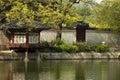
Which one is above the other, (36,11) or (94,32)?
(36,11)

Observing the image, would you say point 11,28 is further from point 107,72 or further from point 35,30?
point 107,72

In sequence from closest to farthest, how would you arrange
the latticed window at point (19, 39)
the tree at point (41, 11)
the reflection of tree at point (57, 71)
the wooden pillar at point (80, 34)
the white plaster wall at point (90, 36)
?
the reflection of tree at point (57, 71) → the tree at point (41, 11) → the latticed window at point (19, 39) → the white plaster wall at point (90, 36) → the wooden pillar at point (80, 34)

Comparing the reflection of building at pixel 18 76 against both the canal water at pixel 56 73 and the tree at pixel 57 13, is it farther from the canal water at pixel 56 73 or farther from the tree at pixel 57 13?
the tree at pixel 57 13

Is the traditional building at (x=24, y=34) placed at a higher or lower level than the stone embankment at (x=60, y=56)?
higher

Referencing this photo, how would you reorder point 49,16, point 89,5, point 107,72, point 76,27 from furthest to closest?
point 76,27 → point 89,5 → point 49,16 → point 107,72

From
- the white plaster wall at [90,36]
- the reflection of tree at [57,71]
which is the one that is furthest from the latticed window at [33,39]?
the reflection of tree at [57,71]

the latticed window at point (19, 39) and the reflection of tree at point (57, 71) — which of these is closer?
the reflection of tree at point (57, 71)

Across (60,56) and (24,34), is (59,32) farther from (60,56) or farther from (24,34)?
(24,34)

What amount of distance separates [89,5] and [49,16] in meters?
8.08

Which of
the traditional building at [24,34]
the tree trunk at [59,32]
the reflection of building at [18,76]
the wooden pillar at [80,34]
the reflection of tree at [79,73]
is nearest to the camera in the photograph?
the reflection of building at [18,76]

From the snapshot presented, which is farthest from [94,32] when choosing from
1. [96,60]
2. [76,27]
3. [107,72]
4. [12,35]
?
[107,72]

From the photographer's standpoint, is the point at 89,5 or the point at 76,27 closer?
→ the point at 89,5

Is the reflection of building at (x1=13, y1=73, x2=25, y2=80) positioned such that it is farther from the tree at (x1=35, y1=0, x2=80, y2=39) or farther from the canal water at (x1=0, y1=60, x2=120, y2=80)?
the tree at (x1=35, y1=0, x2=80, y2=39)

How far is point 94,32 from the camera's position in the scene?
5712cm
